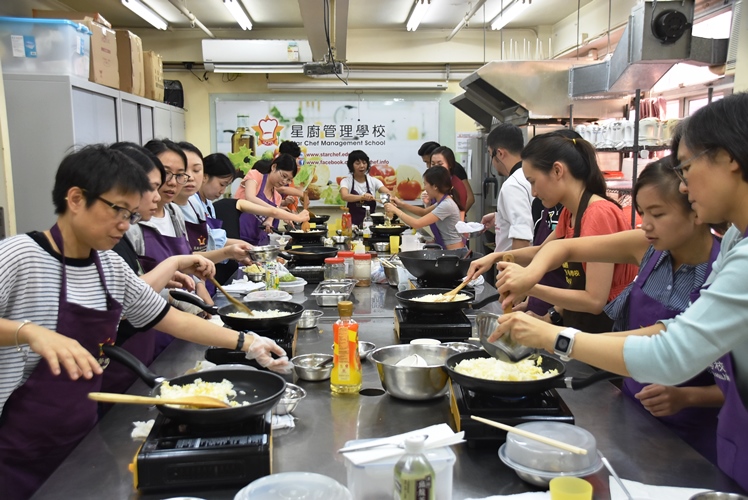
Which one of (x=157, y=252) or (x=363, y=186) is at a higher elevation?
(x=363, y=186)

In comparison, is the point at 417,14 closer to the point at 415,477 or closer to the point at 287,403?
the point at 287,403

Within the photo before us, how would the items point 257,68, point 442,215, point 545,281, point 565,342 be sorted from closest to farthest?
point 565,342
point 545,281
point 442,215
point 257,68

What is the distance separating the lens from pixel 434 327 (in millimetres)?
2490

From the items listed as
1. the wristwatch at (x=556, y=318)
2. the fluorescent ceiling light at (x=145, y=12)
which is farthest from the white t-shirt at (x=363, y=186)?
the wristwatch at (x=556, y=318)

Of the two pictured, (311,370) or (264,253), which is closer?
(311,370)

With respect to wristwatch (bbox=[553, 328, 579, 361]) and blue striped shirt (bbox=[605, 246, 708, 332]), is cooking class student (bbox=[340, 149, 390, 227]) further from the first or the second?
wristwatch (bbox=[553, 328, 579, 361])

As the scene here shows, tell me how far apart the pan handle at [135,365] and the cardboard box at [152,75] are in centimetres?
658

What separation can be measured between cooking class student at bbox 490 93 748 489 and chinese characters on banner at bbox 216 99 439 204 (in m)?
8.65

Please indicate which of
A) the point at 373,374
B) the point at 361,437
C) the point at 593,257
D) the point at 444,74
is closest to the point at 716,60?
the point at 593,257

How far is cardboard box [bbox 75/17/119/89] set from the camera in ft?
19.0

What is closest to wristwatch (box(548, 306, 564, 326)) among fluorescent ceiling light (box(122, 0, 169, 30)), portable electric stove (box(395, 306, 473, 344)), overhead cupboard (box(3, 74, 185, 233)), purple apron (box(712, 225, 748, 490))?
portable electric stove (box(395, 306, 473, 344))

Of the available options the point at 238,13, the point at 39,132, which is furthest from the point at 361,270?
the point at 238,13

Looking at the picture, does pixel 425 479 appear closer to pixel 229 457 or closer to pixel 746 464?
pixel 229 457

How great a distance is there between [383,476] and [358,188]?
7.62 metres
